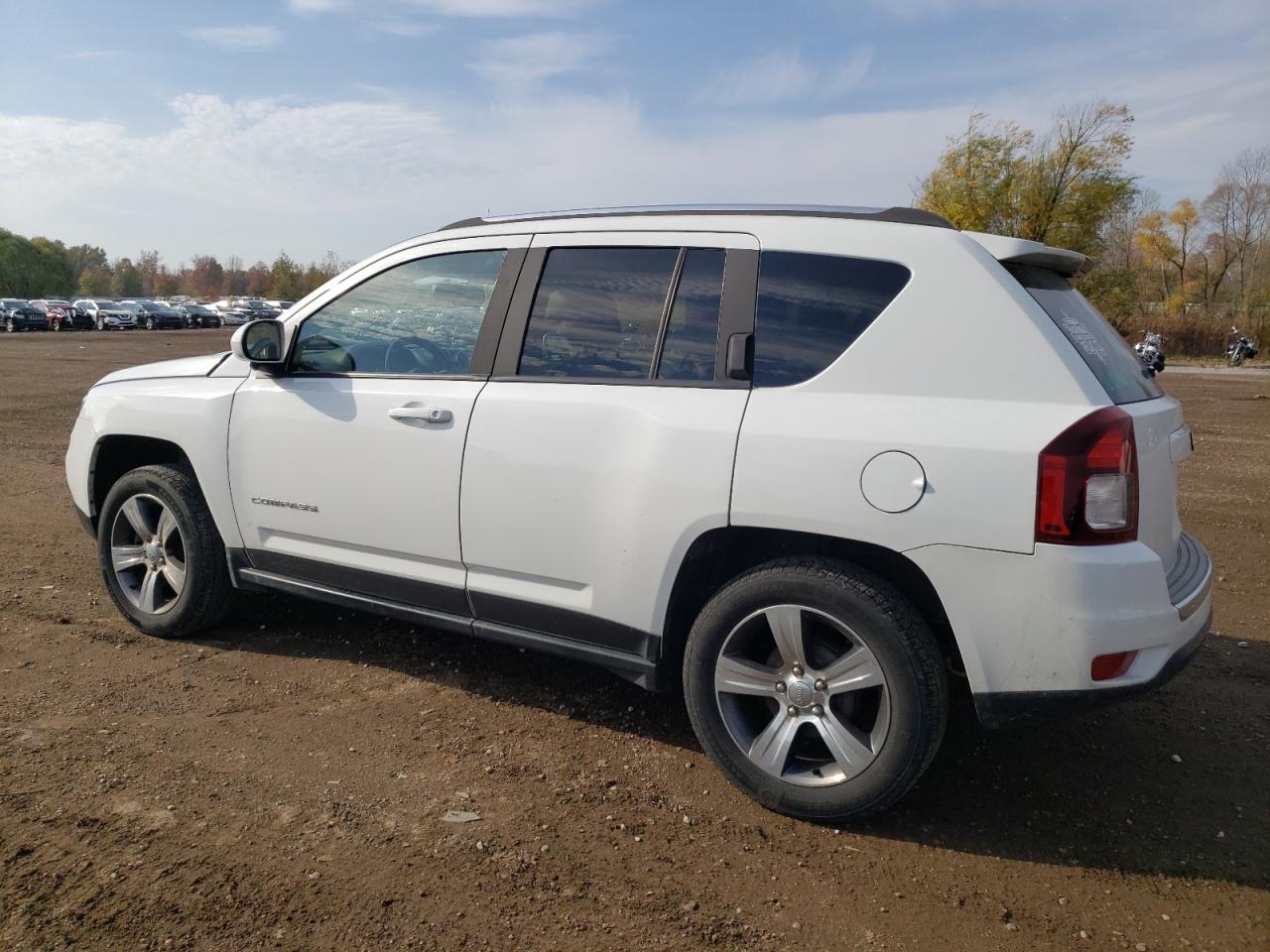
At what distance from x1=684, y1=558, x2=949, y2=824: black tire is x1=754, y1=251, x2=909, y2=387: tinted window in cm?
64

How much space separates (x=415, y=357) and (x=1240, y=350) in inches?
1734

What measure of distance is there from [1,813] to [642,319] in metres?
2.60

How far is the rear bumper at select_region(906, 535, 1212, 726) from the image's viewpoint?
2.72 meters

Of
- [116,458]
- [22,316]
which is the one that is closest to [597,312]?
[116,458]

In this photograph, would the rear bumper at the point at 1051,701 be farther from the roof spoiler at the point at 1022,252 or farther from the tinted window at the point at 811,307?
the roof spoiler at the point at 1022,252

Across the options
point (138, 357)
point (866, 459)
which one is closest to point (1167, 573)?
point (866, 459)

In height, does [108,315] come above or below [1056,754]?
above

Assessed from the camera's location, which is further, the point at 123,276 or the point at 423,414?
the point at 123,276

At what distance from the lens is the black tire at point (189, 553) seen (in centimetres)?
446

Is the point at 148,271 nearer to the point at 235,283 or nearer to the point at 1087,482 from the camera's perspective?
the point at 235,283

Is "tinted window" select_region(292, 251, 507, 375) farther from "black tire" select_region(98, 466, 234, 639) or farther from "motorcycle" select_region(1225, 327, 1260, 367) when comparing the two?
"motorcycle" select_region(1225, 327, 1260, 367)

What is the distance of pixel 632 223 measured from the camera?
3633 millimetres

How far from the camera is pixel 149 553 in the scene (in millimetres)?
4641

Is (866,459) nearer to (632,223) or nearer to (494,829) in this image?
(632,223)
